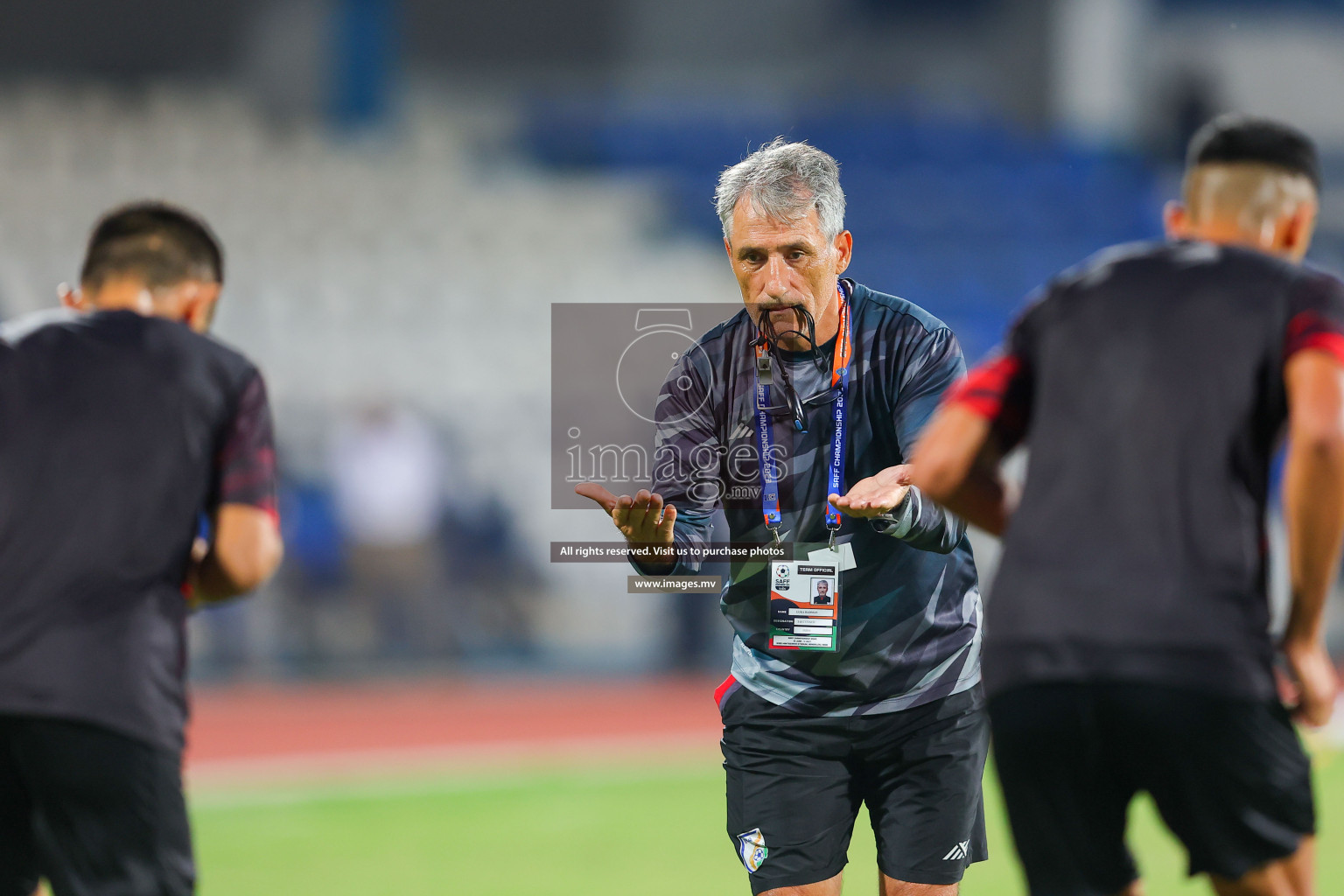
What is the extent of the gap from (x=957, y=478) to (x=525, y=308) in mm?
13602

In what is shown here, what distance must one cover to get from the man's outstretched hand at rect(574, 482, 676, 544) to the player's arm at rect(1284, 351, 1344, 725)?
55.5 inches

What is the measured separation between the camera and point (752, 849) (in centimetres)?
427

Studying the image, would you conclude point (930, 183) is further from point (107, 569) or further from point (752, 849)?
point (107, 569)

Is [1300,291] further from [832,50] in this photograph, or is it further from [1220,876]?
[832,50]

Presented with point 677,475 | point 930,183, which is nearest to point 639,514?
point 677,475

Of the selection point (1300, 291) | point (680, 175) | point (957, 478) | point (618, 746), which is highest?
point (680, 175)

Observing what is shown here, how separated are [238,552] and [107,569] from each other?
279mm

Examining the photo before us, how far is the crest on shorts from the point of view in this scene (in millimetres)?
4242

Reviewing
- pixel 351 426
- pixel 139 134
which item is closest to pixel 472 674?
pixel 351 426

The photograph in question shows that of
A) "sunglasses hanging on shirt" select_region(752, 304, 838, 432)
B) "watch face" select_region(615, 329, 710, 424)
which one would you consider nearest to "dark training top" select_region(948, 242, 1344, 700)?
"sunglasses hanging on shirt" select_region(752, 304, 838, 432)

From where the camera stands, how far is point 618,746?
11398mm

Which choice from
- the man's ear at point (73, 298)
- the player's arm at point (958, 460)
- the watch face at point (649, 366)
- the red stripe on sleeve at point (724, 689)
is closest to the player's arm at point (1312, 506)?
A: the player's arm at point (958, 460)

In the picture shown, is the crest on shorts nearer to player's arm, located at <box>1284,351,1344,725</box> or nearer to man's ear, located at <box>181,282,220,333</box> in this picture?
player's arm, located at <box>1284,351,1344,725</box>

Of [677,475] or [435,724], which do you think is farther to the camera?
[435,724]
